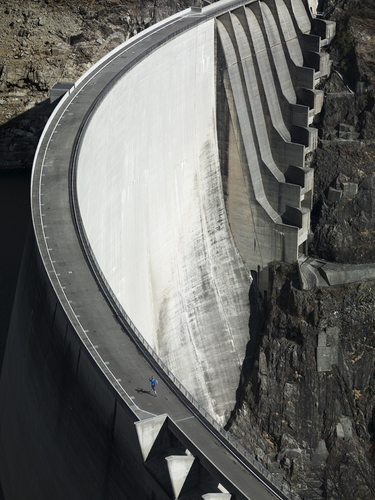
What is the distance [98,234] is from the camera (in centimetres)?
2878

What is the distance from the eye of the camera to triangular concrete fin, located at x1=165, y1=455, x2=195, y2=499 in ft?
56.7

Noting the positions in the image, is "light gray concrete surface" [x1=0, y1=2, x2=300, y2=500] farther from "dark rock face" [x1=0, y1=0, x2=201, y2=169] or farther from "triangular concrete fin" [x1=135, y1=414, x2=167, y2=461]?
"dark rock face" [x1=0, y1=0, x2=201, y2=169]

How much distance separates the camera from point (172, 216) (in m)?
37.0

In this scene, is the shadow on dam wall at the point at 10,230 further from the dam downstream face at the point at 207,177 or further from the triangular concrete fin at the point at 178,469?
the triangular concrete fin at the point at 178,469

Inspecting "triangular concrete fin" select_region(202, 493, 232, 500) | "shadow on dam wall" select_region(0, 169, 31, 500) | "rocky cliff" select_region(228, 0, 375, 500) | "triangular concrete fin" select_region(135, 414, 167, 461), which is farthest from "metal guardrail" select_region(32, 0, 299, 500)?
"rocky cliff" select_region(228, 0, 375, 500)

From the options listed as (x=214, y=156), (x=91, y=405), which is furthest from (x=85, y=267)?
(x=214, y=156)

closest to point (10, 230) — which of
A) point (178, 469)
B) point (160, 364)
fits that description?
point (160, 364)

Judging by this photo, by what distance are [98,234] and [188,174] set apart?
11.5 metres

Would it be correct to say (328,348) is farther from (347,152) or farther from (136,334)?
(136,334)

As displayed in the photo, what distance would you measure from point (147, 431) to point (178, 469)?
128 cm

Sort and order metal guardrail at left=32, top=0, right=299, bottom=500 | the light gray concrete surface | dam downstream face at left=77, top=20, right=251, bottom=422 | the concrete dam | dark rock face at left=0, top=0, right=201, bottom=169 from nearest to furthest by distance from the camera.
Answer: metal guardrail at left=32, top=0, right=299, bottom=500 → the light gray concrete surface → the concrete dam → dam downstream face at left=77, top=20, right=251, bottom=422 → dark rock face at left=0, top=0, right=201, bottom=169

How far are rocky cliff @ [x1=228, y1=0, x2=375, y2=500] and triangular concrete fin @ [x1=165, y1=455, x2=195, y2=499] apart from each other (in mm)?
22319

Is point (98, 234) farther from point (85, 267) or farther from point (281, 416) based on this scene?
point (281, 416)

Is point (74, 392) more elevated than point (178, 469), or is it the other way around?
point (74, 392)
